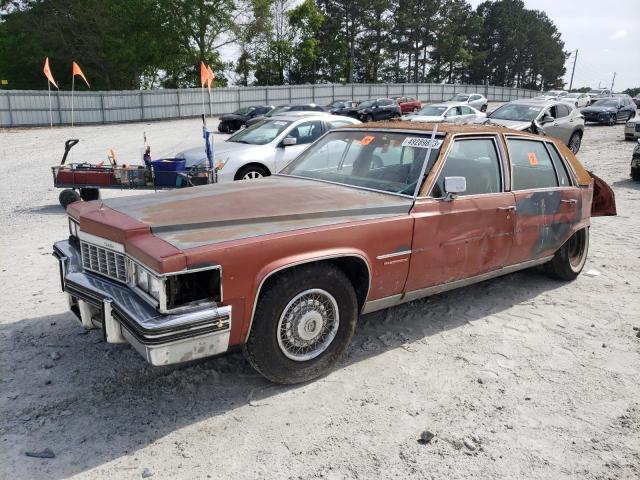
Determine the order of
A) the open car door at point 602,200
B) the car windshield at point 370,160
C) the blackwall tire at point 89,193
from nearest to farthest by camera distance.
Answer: the car windshield at point 370,160
the open car door at point 602,200
the blackwall tire at point 89,193

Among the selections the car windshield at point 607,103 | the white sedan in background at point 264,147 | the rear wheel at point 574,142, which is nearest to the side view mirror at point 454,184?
the white sedan in background at point 264,147

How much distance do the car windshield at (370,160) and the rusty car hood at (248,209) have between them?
22 centimetres

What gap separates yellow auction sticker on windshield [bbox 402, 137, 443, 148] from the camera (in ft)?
13.9

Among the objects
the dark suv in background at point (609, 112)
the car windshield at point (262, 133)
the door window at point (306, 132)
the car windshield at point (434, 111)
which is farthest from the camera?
the dark suv in background at point (609, 112)

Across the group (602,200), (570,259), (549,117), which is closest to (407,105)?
(549,117)

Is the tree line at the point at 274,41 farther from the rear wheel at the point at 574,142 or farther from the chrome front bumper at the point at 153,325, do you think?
the chrome front bumper at the point at 153,325

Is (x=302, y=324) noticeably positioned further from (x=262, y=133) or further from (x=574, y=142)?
(x=574, y=142)

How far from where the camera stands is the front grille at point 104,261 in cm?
325

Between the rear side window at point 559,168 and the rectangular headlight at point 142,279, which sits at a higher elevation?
the rear side window at point 559,168

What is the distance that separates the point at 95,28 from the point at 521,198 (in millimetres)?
43622

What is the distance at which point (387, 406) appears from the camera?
3.34 meters

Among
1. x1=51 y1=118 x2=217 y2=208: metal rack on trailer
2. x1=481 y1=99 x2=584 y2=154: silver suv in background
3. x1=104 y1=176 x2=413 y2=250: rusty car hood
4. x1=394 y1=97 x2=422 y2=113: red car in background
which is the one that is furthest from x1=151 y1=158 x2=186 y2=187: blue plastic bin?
x1=394 y1=97 x2=422 y2=113: red car in background

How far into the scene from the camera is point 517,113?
50.7 ft

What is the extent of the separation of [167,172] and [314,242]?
5.71 metres
